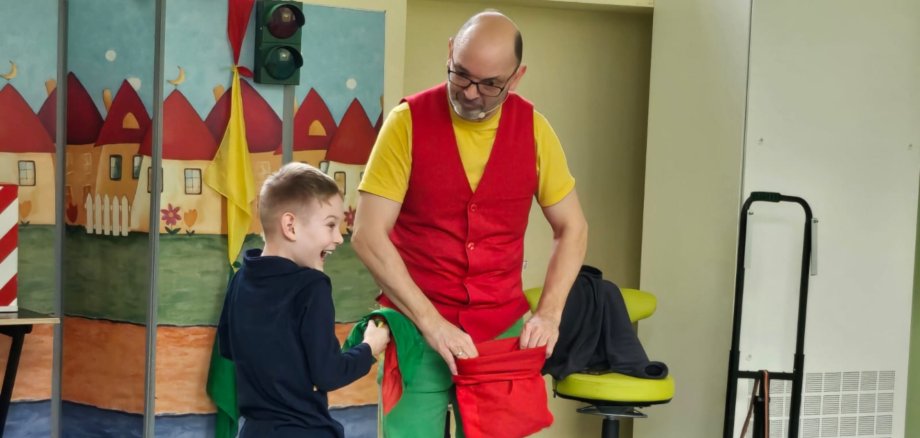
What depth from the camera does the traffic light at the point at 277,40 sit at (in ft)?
14.5

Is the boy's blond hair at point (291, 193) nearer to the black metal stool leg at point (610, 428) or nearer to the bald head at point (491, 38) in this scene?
the bald head at point (491, 38)

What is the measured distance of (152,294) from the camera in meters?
4.43

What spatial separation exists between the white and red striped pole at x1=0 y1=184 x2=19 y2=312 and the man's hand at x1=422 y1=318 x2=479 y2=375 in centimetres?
219

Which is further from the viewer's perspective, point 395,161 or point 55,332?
point 55,332

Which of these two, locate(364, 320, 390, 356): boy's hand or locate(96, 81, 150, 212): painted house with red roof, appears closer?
locate(364, 320, 390, 356): boy's hand

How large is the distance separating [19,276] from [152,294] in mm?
525

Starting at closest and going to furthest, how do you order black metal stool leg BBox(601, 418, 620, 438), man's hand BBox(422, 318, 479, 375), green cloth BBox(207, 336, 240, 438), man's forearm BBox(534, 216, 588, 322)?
man's hand BBox(422, 318, 479, 375) → man's forearm BBox(534, 216, 588, 322) → black metal stool leg BBox(601, 418, 620, 438) → green cloth BBox(207, 336, 240, 438)

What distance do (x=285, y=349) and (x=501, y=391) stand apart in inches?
21.4

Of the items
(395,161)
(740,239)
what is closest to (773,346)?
(740,239)

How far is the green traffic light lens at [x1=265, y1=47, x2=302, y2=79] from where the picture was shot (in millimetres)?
4445

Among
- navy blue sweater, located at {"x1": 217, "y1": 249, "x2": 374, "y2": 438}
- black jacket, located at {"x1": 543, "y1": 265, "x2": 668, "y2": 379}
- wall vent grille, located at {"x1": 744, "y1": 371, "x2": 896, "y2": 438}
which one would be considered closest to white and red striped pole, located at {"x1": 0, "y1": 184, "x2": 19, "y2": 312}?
black jacket, located at {"x1": 543, "y1": 265, "x2": 668, "y2": 379}

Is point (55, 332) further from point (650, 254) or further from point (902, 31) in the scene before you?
point (902, 31)

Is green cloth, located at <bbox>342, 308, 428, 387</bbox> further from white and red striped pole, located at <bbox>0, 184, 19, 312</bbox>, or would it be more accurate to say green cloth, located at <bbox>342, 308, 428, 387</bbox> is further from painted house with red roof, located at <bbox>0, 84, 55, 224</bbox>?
painted house with red roof, located at <bbox>0, 84, 55, 224</bbox>

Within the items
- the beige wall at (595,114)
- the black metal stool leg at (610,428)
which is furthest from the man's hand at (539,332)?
the beige wall at (595,114)
